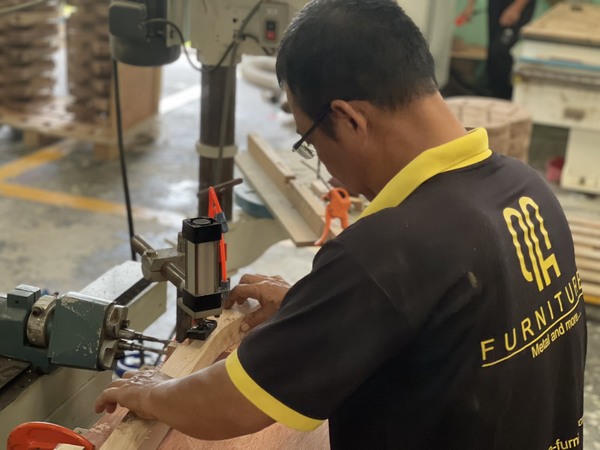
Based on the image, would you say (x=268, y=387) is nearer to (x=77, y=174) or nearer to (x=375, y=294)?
(x=375, y=294)

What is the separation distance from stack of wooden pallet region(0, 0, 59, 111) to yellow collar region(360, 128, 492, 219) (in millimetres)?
3627

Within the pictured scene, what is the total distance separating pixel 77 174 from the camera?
163 inches

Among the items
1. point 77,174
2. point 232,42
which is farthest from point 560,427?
point 77,174

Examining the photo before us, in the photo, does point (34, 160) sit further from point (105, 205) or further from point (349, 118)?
point (349, 118)

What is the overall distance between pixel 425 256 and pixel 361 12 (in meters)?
0.30

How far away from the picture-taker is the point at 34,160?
4266 millimetres

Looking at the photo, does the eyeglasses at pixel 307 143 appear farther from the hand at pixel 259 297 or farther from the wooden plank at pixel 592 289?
the wooden plank at pixel 592 289

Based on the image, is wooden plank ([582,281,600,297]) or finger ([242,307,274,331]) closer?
finger ([242,307,274,331])

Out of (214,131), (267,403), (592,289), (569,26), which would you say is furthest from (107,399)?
(569,26)

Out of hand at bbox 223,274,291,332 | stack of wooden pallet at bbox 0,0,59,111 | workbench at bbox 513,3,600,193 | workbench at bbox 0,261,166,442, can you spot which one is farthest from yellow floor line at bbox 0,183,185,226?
hand at bbox 223,274,291,332

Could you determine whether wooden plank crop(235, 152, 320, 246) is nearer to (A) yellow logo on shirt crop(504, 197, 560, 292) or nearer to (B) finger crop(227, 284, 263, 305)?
(B) finger crop(227, 284, 263, 305)

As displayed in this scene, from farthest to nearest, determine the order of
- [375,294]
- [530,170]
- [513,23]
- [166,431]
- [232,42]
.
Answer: [513,23]
[232,42]
[166,431]
[530,170]
[375,294]

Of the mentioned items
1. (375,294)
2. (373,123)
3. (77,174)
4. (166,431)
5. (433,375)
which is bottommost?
(77,174)

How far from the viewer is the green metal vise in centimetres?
125
